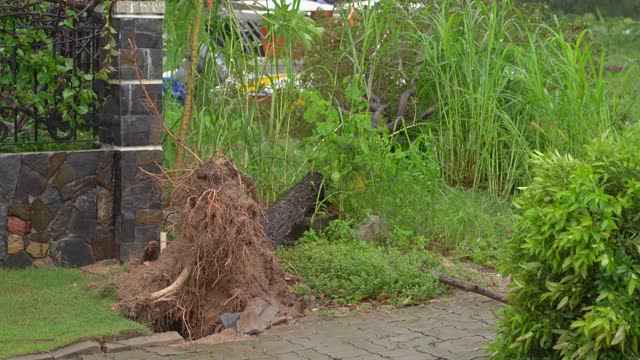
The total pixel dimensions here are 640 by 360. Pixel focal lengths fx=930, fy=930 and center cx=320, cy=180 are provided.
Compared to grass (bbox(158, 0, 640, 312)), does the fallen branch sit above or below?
below

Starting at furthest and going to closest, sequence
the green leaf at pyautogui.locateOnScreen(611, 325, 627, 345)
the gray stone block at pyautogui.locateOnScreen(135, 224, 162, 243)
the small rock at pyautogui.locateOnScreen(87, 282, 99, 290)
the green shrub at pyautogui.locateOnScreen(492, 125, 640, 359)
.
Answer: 1. the gray stone block at pyautogui.locateOnScreen(135, 224, 162, 243)
2. the small rock at pyautogui.locateOnScreen(87, 282, 99, 290)
3. the green shrub at pyautogui.locateOnScreen(492, 125, 640, 359)
4. the green leaf at pyautogui.locateOnScreen(611, 325, 627, 345)

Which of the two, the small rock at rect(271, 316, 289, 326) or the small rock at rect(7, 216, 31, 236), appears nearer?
the small rock at rect(271, 316, 289, 326)

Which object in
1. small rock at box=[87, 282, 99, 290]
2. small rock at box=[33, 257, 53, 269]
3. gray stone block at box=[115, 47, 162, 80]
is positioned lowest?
small rock at box=[33, 257, 53, 269]

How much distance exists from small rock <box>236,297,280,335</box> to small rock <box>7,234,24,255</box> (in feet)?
7.06

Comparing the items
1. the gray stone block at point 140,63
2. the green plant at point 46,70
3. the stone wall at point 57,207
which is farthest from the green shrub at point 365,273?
the green plant at point 46,70

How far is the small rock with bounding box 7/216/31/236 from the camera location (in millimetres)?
7293

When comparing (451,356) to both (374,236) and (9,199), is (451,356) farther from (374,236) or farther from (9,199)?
(9,199)

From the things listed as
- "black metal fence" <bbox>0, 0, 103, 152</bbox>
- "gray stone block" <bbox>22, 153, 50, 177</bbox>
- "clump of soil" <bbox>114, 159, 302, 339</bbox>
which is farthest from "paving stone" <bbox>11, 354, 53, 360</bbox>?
"black metal fence" <bbox>0, 0, 103, 152</bbox>

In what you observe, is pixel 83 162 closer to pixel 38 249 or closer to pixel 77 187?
pixel 77 187

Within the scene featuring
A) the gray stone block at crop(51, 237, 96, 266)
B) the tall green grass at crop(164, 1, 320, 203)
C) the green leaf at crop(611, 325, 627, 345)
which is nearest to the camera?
the green leaf at crop(611, 325, 627, 345)

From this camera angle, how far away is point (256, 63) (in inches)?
348

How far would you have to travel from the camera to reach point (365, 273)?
7.01 m

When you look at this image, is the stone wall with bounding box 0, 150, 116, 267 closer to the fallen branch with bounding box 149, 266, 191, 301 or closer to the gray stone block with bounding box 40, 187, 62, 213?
the gray stone block with bounding box 40, 187, 62, 213

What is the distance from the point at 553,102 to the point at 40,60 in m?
4.97
